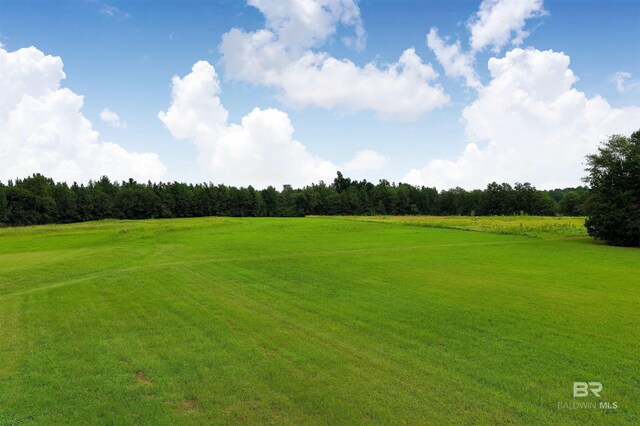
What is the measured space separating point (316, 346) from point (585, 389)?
6.57 m

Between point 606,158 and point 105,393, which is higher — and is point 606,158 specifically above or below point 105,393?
above

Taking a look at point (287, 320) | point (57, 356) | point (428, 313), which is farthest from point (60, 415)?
point (428, 313)

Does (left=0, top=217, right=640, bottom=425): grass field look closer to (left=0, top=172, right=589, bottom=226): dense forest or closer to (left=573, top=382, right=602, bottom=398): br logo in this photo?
(left=573, top=382, right=602, bottom=398): br logo

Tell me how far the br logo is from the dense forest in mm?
128114

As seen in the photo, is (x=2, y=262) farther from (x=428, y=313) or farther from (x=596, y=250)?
(x=596, y=250)

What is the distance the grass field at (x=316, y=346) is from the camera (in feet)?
26.2

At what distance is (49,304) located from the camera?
16.4 m

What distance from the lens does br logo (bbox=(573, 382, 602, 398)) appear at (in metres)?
8.50

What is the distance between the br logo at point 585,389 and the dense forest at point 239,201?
128 meters

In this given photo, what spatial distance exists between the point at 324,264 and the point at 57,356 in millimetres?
18131
